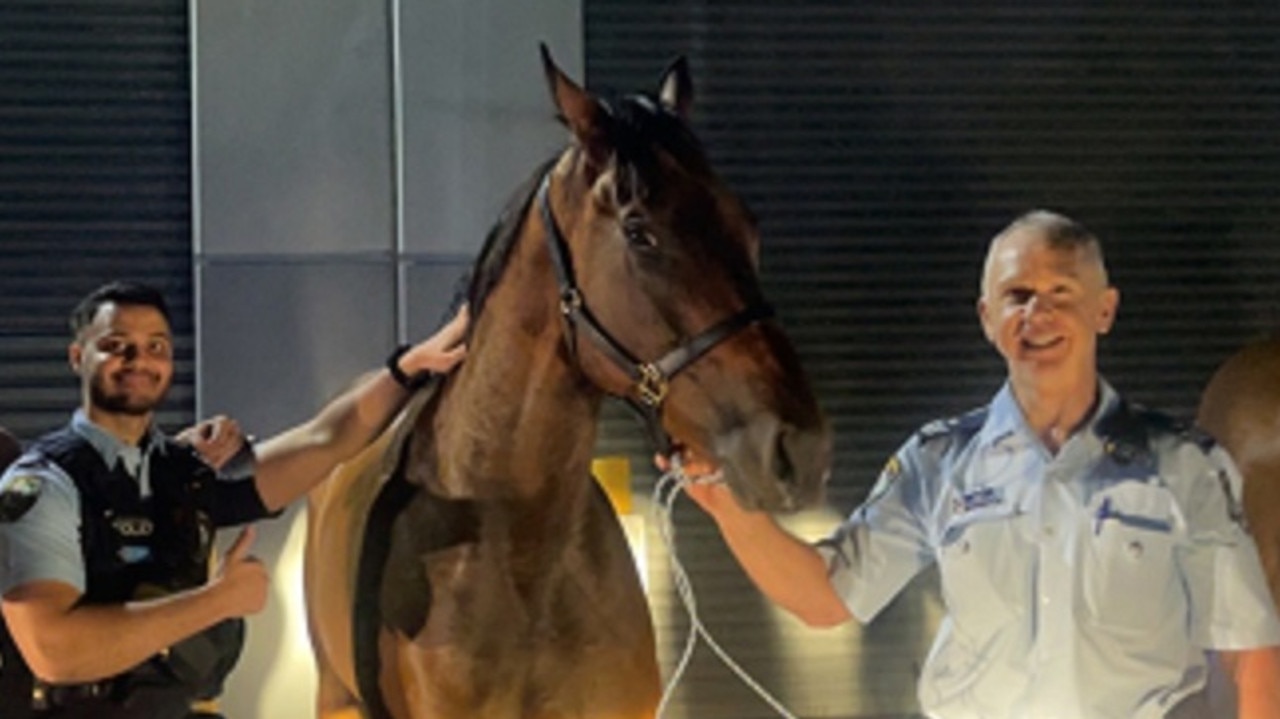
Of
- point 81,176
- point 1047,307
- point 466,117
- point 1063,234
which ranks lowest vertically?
point 1047,307

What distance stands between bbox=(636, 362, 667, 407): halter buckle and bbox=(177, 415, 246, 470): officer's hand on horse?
37.0 inches

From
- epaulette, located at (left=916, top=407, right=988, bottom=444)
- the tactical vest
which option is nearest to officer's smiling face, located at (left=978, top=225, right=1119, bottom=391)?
epaulette, located at (left=916, top=407, right=988, bottom=444)

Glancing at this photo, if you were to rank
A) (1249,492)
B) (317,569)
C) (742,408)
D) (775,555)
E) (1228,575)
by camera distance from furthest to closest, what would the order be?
(1249,492) < (317,569) < (775,555) < (1228,575) < (742,408)

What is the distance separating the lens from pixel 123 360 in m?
2.42

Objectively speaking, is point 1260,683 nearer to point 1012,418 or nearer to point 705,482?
point 1012,418

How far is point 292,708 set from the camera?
13.5ft

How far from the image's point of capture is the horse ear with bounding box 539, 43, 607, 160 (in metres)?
2.12

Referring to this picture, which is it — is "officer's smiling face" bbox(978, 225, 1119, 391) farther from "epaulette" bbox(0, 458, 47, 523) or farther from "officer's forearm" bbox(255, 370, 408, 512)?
"epaulette" bbox(0, 458, 47, 523)

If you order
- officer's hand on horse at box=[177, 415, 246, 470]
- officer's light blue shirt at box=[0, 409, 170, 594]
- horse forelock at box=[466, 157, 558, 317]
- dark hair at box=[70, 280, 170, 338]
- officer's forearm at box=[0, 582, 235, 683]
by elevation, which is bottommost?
officer's forearm at box=[0, 582, 235, 683]

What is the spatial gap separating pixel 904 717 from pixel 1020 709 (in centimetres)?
239

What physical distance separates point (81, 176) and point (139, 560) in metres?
2.16

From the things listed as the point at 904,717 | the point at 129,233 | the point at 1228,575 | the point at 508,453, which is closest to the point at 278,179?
the point at 129,233

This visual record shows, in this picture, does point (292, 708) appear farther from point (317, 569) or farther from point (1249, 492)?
point (1249, 492)

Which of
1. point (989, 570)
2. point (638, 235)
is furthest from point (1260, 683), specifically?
point (638, 235)
